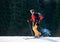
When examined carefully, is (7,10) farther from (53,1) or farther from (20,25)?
(53,1)

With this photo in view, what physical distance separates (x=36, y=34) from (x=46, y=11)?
0.91 metres

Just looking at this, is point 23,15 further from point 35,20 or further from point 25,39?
point 25,39

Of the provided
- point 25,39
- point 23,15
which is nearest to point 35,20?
point 23,15

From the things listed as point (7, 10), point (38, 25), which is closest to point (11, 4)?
point (7, 10)

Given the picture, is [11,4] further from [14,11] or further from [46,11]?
[46,11]

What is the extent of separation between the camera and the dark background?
15.9 meters

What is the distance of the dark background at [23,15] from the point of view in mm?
15875

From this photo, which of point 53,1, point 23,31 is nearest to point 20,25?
point 23,31

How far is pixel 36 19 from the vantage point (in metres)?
15.9

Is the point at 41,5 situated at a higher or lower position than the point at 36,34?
higher

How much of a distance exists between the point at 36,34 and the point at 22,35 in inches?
20.1

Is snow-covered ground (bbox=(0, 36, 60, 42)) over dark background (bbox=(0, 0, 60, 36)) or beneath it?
beneath

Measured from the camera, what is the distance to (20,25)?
16016mm

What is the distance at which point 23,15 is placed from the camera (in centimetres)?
1595
